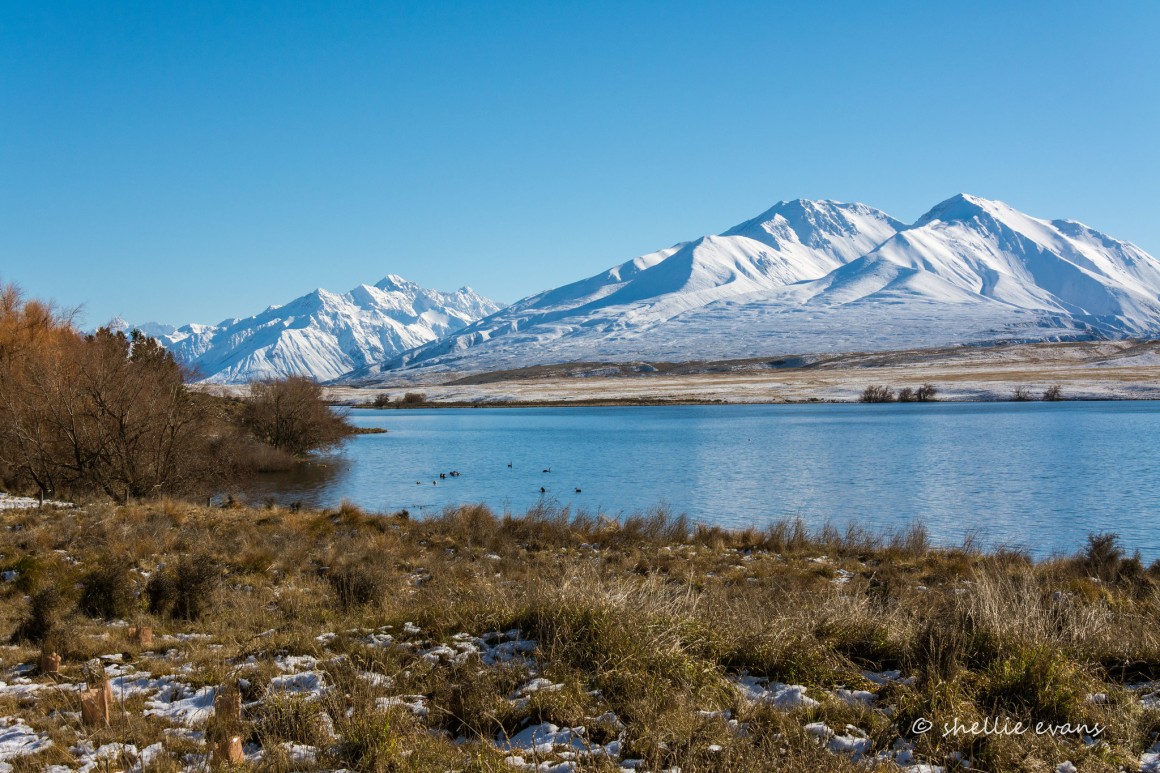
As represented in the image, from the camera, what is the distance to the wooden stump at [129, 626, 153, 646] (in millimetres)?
8383

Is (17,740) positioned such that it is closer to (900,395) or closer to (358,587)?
(358,587)

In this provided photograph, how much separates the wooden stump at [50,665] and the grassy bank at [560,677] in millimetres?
65

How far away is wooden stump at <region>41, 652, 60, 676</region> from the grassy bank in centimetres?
6

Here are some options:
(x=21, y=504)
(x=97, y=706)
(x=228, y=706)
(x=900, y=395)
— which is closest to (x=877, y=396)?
(x=900, y=395)

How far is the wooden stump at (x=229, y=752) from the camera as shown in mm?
5176

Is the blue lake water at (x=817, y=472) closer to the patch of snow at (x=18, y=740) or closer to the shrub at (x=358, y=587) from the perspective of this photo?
the shrub at (x=358, y=587)

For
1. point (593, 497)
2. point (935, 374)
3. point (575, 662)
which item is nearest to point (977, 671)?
point (575, 662)

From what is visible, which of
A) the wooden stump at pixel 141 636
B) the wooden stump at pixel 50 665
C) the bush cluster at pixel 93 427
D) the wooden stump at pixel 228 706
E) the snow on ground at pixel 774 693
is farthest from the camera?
the bush cluster at pixel 93 427

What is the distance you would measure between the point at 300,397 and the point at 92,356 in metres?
24.4

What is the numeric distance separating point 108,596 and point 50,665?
3.33 metres

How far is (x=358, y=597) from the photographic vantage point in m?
10.6

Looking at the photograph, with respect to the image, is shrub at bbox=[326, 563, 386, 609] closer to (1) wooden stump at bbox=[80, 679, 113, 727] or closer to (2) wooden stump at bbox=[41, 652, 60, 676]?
(2) wooden stump at bbox=[41, 652, 60, 676]

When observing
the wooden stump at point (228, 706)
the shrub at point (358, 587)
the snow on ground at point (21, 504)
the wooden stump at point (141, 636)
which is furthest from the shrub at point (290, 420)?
the wooden stump at point (228, 706)
